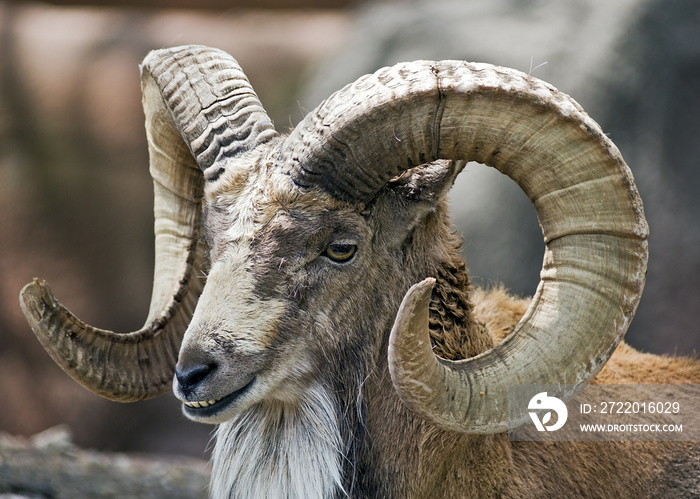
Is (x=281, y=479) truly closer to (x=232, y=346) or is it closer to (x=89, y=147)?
(x=232, y=346)

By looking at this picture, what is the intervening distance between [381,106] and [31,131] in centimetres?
724

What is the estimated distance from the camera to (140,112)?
9320mm

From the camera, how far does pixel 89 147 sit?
9.31 meters

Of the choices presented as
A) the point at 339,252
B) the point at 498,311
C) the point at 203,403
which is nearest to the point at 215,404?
the point at 203,403

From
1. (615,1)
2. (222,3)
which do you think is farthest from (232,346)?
(222,3)

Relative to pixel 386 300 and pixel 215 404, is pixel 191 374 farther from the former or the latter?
pixel 386 300

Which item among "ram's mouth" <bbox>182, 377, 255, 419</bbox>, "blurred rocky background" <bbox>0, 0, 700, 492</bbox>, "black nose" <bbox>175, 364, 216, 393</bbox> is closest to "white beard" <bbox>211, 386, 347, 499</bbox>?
"ram's mouth" <bbox>182, 377, 255, 419</bbox>

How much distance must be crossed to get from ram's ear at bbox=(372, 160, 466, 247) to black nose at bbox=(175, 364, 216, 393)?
1120 millimetres

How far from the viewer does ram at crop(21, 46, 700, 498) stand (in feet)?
10.9

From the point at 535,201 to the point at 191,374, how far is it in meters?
A: 1.84

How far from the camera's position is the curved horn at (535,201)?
330 cm

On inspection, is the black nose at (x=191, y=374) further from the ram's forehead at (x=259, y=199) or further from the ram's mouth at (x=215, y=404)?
the ram's forehead at (x=259, y=199)

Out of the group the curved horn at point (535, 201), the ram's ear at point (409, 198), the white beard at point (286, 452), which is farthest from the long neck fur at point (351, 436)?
the curved horn at point (535, 201)

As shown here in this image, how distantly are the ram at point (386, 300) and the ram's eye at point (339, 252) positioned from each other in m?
0.01
